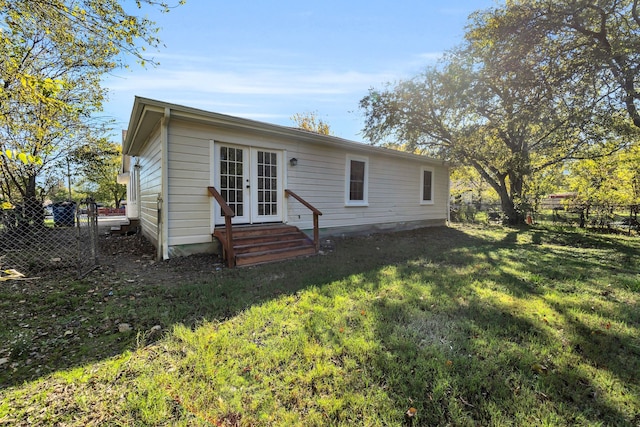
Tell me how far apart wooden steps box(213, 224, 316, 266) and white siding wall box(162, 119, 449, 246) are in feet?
1.87

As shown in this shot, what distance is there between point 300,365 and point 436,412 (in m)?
0.96

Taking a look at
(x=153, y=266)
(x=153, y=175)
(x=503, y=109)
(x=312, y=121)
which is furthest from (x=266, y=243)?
(x=312, y=121)

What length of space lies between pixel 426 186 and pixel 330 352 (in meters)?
10.0

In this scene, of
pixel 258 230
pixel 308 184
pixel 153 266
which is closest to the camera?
pixel 153 266

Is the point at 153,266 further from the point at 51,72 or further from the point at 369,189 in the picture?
the point at 51,72

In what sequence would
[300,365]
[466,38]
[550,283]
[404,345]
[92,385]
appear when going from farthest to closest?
[466,38], [550,283], [404,345], [300,365], [92,385]

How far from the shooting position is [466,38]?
909 cm

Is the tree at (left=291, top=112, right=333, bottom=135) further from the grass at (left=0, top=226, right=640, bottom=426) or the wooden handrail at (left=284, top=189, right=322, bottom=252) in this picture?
the grass at (left=0, top=226, right=640, bottom=426)

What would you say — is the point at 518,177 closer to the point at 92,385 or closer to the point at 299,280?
the point at 299,280

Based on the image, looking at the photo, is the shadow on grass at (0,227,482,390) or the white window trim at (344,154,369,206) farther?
the white window trim at (344,154,369,206)

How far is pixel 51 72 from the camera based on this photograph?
8.05 metres

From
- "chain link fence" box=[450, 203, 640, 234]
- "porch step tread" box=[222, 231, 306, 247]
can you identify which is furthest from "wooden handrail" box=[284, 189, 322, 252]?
"chain link fence" box=[450, 203, 640, 234]

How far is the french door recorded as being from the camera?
591 centimetres

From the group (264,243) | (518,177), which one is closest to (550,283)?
(264,243)
